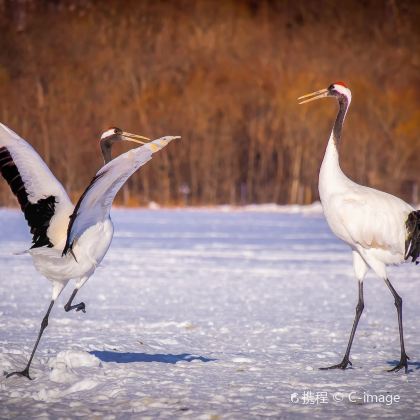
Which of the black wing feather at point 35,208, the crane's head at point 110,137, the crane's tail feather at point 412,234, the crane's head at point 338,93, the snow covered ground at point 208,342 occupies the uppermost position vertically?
the crane's head at point 338,93

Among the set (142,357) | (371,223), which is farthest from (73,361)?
(371,223)

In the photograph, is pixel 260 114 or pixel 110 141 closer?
pixel 110 141

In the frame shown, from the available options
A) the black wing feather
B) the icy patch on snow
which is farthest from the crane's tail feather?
the black wing feather

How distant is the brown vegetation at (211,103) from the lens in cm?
5878

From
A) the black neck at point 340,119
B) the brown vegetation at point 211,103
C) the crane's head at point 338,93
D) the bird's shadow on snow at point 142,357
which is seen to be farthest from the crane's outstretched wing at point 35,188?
the brown vegetation at point 211,103

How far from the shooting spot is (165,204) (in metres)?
54.8

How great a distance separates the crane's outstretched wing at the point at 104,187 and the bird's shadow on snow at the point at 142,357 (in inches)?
39.0

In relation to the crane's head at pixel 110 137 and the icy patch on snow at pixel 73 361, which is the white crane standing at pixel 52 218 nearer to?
the icy patch on snow at pixel 73 361

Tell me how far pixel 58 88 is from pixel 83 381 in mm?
63548

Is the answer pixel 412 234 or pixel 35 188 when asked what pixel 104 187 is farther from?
pixel 412 234

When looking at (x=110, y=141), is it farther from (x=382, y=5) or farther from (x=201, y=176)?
(x=382, y=5)

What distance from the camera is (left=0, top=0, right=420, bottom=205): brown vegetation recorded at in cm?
5878

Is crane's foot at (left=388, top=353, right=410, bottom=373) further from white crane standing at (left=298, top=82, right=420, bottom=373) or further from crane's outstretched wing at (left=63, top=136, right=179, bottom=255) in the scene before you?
crane's outstretched wing at (left=63, top=136, right=179, bottom=255)

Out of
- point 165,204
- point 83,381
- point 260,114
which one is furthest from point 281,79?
point 83,381
